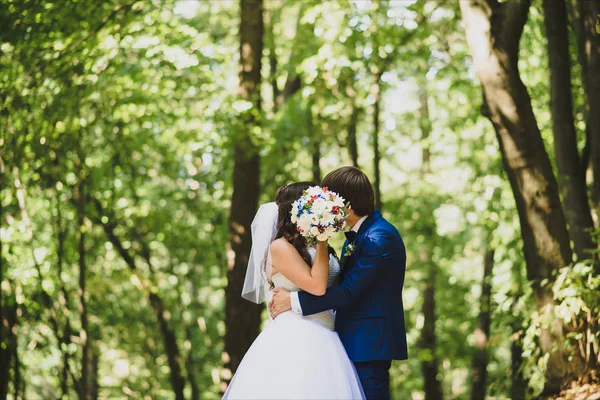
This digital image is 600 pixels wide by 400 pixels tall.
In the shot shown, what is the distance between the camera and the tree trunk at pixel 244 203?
10258 mm

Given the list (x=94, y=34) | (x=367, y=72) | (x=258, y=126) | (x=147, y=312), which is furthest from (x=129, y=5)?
(x=147, y=312)

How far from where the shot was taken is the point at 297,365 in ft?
15.6

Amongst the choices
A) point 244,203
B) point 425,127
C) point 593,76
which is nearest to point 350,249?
point 593,76

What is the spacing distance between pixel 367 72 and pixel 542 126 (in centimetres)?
395

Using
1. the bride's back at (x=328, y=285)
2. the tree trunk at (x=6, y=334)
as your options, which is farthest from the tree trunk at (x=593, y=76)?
the tree trunk at (x=6, y=334)

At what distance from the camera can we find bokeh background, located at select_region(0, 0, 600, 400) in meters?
6.71

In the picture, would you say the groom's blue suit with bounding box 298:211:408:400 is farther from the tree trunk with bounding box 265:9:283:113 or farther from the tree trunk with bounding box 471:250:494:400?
the tree trunk with bounding box 471:250:494:400

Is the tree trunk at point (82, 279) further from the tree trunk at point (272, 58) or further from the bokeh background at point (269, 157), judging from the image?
the tree trunk at point (272, 58)

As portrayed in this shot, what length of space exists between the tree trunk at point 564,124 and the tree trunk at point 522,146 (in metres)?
1.94

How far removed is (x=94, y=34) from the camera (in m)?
9.64

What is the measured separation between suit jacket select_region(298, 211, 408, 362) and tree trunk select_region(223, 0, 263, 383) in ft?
18.0

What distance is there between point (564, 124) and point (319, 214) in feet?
17.6

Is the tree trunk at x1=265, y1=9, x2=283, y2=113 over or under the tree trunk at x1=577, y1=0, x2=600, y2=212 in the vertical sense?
over

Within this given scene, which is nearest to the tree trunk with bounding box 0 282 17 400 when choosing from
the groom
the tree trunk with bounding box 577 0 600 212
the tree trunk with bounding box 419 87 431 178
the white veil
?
the white veil
